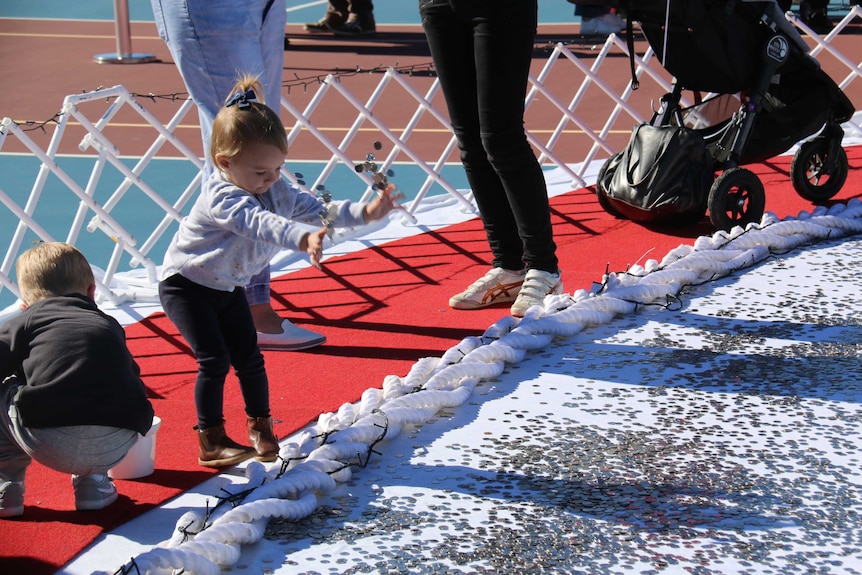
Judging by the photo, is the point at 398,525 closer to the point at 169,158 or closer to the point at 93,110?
the point at 169,158

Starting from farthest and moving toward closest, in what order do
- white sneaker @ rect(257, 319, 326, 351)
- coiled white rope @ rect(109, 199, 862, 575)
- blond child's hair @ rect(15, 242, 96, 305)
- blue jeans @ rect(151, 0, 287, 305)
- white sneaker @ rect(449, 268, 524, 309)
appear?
1. white sneaker @ rect(449, 268, 524, 309)
2. white sneaker @ rect(257, 319, 326, 351)
3. blue jeans @ rect(151, 0, 287, 305)
4. blond child's hair @ rect(15, 242, 96, 305)
5. coiled white rope @ rect(109, 199, 862, 575)

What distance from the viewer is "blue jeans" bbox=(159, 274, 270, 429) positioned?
2291 mm

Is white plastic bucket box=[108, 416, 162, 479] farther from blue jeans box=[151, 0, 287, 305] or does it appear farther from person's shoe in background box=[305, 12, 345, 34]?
person's shoe in background box=[305, 12, 345, 34]

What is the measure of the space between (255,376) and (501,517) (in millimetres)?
643

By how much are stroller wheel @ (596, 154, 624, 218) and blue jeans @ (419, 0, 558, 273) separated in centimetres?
97

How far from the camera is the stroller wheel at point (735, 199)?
3.94 meters

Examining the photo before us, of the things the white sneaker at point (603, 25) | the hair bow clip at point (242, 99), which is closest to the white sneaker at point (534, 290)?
the hair bow clip at point (242, 99)

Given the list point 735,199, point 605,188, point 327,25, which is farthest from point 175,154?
point 327,25

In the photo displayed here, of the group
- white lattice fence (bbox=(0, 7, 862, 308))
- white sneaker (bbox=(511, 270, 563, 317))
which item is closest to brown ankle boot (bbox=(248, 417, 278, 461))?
white lattice fence (bbox=(0, 7, 862, 308))

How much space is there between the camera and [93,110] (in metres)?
7.47

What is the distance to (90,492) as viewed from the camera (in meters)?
2.07

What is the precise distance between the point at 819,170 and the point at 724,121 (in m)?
0.45

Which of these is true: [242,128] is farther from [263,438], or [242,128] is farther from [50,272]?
[263,438]

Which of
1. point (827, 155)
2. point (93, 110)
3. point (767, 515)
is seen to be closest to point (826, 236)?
point (827, 155)
